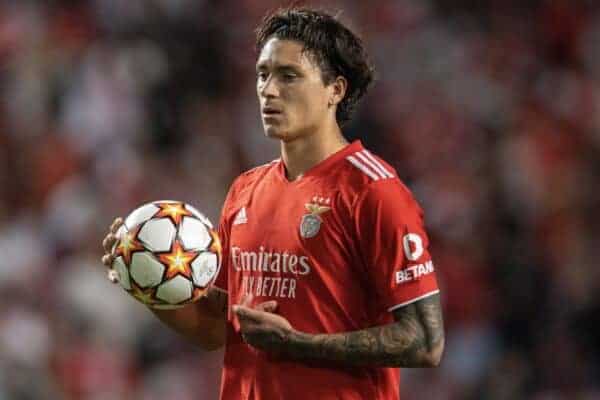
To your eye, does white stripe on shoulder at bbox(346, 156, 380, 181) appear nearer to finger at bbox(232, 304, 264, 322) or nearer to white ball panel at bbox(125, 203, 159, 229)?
finger at bbox(232, 304, 264, 322)

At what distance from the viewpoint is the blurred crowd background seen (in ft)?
27.2

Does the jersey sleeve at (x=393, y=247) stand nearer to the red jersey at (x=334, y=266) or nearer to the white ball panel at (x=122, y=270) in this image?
the red jersey at (x=334, y=266)

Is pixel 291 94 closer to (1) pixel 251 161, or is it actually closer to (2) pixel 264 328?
(2) pixel 264 328

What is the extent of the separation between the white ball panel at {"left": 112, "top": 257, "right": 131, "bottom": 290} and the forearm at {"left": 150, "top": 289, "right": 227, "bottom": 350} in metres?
0.34

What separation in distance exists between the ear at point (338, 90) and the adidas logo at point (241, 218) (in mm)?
455

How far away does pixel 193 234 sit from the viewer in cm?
422

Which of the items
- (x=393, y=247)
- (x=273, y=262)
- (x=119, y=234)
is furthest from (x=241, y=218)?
(x=393, y=247)

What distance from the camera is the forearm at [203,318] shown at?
4.53 metres

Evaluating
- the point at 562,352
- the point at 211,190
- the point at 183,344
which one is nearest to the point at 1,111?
the point at 211,190

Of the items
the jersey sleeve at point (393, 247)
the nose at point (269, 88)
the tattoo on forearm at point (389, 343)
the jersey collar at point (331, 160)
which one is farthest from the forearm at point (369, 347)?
the nose at point (269, 88)

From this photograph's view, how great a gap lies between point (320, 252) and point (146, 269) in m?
0.57

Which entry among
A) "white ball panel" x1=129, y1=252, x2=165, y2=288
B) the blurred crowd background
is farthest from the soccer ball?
the blurred crowd background

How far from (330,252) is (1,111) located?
253 inches

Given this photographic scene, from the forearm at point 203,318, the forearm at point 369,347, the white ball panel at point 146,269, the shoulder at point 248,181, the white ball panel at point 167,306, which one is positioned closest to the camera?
the forearm at point 369,347
